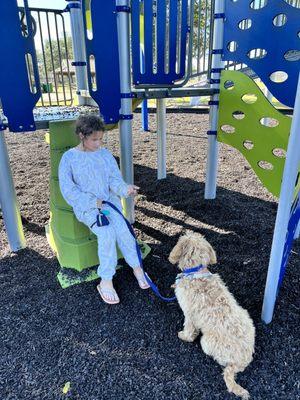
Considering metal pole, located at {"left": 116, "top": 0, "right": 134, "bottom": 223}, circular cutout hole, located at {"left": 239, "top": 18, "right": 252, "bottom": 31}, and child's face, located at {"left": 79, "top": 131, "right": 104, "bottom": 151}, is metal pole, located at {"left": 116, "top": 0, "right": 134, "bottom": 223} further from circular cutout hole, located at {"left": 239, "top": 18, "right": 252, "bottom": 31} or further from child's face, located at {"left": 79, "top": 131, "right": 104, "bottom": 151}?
circular cutout hole, located at {"left": 239, "top": 18, "right": 252, "bottom": 31}

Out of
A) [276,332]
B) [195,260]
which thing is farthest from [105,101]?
[276,332]

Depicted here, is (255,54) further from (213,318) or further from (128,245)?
(213,318)

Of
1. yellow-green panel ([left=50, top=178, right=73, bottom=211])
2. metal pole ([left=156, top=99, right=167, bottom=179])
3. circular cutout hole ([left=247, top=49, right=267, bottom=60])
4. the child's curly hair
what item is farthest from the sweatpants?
metal pole ([left=156, top=99, right=167, bottom=179])

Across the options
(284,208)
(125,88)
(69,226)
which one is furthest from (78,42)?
Result: (284,208)

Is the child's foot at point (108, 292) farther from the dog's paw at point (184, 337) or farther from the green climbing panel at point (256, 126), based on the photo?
the green climbing panel at point (256, 126)

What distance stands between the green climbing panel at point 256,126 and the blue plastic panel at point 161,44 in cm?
60

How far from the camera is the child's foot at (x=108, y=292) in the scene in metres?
2.46

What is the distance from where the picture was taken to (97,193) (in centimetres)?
261

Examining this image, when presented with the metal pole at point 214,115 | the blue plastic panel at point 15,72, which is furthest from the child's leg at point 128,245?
the metal pole at point 214,115

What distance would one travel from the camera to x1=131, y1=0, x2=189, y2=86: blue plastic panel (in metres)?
Result: 3.42

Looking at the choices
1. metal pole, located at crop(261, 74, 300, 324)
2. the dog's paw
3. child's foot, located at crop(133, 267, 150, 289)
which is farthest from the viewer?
child's foot, located at crop(133, 267, 150, 289)

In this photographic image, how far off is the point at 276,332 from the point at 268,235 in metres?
1.35

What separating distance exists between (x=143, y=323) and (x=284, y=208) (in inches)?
49.6

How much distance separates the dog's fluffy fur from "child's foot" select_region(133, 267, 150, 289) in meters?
0.54
